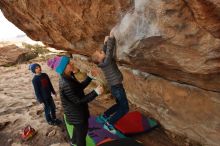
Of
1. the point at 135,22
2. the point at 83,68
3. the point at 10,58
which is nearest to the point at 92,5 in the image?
the point at 135,22

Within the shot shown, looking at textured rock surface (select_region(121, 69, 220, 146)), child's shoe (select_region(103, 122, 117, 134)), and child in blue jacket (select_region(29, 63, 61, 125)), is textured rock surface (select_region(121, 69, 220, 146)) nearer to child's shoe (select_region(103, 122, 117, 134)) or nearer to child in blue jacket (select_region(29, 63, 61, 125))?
child's shoe (select_region(103, 122, 117, 134))

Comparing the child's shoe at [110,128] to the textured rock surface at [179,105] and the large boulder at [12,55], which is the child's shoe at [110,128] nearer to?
the textured rock surface at [179,105]

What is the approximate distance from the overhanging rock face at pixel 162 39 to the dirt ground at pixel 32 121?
43 cm

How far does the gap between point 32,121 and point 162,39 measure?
5092 millimetres

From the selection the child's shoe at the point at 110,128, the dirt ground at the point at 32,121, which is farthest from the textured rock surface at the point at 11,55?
the child's shoe at the point at 110,128

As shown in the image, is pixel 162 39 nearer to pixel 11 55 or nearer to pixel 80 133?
pixel 80 133

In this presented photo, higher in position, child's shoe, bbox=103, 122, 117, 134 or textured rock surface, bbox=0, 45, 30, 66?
textured rock surface, bbox=0, 45, 30, 66

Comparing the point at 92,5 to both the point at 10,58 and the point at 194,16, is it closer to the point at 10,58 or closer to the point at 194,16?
the point at 194,16

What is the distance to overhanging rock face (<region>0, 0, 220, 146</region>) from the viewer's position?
13.9ft

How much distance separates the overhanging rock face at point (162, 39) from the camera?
423cm

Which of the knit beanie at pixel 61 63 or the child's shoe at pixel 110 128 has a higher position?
the knit beanie at pixel 61 63

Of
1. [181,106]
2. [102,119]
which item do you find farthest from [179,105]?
[102,119]

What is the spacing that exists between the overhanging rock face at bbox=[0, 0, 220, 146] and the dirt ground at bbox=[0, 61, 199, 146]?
428 mm

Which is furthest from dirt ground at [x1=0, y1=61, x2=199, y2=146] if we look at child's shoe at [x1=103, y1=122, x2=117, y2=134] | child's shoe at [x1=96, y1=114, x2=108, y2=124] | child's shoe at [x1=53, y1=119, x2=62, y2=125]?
child's shoe at [x1=96, y1=114, x2=108, y2=124]
